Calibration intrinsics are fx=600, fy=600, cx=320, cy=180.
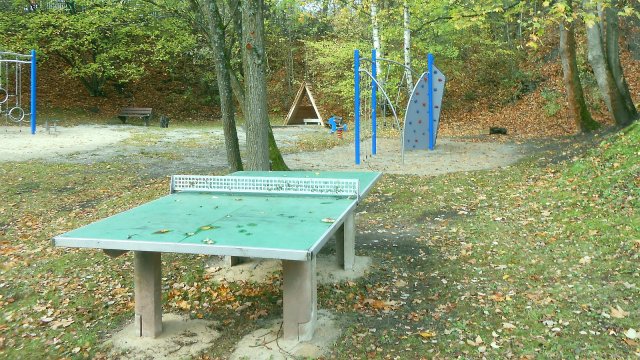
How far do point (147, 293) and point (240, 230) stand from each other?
3.26ft

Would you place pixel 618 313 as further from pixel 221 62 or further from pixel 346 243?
pixel 221 62

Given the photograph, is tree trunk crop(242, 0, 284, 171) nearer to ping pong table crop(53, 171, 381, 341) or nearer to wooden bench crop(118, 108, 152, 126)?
ping pong table crop(53, 171, 381, 341)

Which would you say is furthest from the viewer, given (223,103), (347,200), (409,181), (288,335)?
(409,181)

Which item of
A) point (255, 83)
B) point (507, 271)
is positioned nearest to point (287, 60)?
point (255, 83)

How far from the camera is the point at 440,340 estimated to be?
4.45m

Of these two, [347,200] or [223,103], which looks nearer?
[347,200]

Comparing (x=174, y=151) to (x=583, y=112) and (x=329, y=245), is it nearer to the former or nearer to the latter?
(x=329, y=245)

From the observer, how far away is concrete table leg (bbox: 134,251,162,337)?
4543 millimetres

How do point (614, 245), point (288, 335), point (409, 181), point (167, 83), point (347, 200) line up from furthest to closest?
1. point (167, 83)
2. point (409, 181)
3. point (614, 245)
4. point (347, 200)
5. point (288, 335)

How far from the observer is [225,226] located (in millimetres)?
4340

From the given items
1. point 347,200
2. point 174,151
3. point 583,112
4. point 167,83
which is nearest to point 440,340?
point 347,200

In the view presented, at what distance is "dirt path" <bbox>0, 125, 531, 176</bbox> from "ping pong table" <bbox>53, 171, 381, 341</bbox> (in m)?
6.28

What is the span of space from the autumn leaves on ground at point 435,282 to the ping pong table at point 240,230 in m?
0.44

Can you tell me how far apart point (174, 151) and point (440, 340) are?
40.1ft
